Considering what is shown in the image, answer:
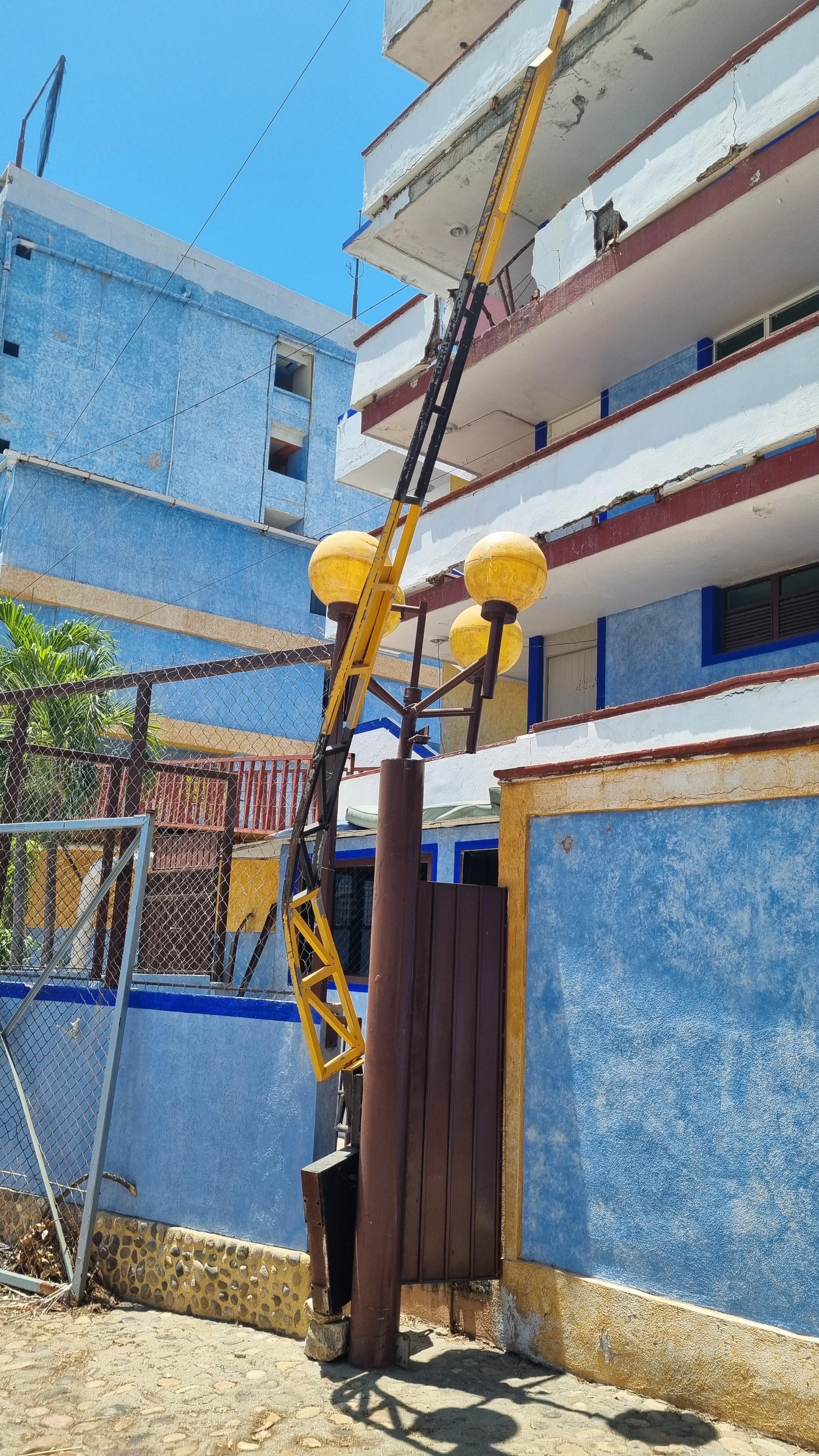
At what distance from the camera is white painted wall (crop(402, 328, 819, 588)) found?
951 cm

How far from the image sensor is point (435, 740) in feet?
58.2

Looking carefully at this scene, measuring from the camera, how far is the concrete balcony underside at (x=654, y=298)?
1035cm

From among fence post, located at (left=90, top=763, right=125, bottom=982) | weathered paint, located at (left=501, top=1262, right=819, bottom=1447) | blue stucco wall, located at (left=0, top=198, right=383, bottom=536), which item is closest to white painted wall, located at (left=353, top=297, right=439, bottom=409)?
fence post, located at (left=90, top=763, right=125, bottom=982)

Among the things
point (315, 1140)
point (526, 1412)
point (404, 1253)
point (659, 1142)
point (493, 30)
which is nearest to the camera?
point (526, 1412)

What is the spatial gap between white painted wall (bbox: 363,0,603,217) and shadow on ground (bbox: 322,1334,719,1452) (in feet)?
41.9

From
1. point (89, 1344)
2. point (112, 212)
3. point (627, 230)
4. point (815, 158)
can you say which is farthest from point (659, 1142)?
point (112, 212)

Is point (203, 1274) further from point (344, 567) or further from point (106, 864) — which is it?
point (106, 864)

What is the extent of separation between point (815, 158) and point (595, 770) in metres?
7.24

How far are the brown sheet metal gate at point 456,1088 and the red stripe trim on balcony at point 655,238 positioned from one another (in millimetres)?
6472

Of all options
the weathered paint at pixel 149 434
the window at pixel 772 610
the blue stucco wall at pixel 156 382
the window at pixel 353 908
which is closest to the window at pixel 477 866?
the window at pixel 353 908

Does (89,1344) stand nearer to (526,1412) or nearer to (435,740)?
(526,1412)

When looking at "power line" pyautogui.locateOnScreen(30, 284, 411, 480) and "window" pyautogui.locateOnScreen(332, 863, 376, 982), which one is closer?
"window" pyautogui.locateOnScreen(332, 863, 376, 982)

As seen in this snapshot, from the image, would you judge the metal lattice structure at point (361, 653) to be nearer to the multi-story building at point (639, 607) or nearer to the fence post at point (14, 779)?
the multi-story building at point (639, 607)

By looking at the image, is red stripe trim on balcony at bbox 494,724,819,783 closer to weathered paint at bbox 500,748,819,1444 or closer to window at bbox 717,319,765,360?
weathered paint at bbox 500,748,819,1444
